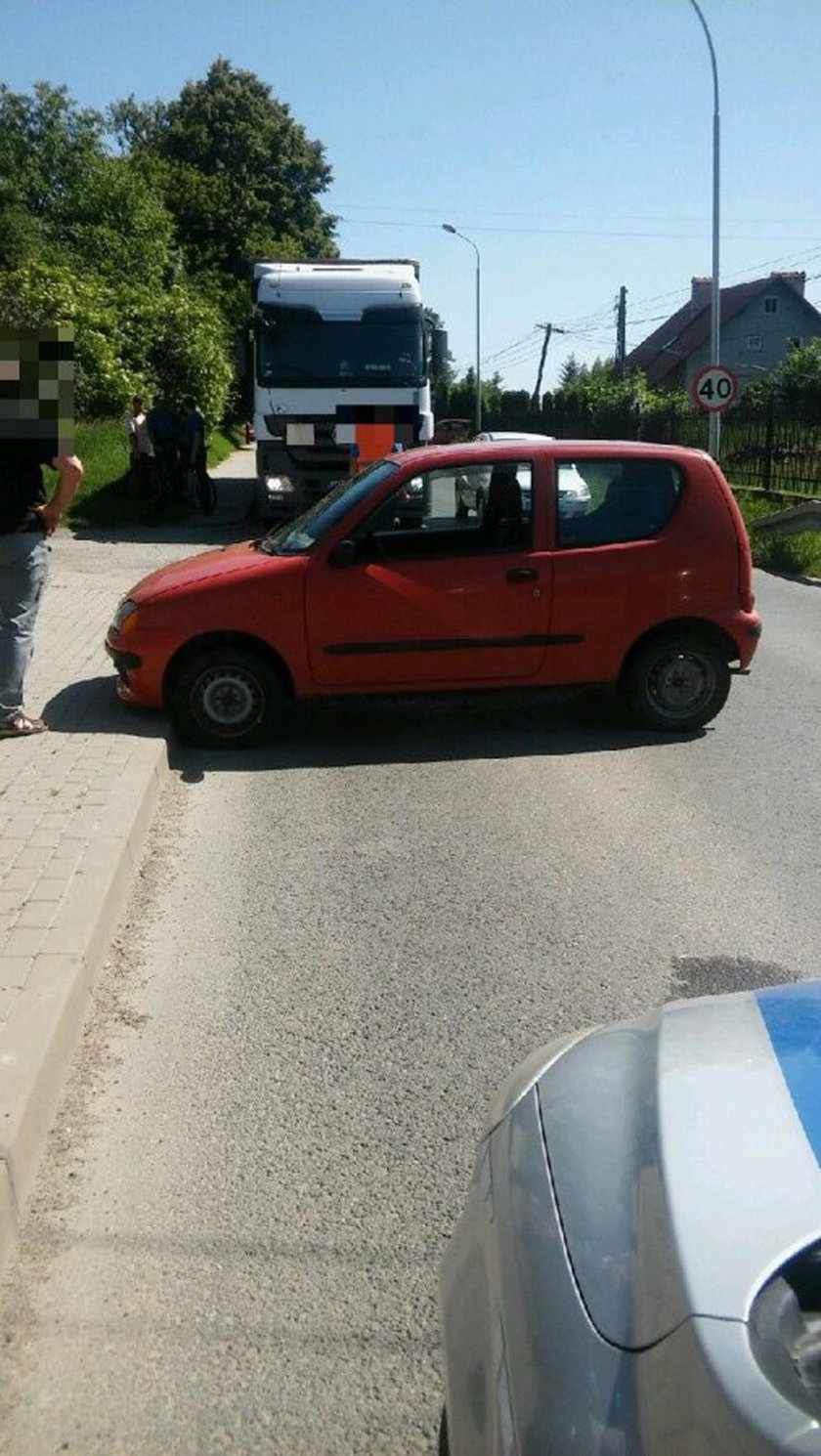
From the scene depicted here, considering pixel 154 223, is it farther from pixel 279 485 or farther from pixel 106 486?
pixel 279 485

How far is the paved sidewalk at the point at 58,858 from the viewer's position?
12.2 ft

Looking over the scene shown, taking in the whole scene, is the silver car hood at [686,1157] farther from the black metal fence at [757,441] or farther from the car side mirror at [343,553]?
the black metal fence at [757,441]

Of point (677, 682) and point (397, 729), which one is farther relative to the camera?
point (397, 729)

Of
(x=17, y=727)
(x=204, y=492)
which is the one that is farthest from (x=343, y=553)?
(x=204, y=492)

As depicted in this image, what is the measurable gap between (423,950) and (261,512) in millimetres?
13759

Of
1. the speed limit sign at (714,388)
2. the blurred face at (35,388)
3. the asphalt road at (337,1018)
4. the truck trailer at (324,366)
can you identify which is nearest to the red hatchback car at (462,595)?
the asphalt road at (337,1018)

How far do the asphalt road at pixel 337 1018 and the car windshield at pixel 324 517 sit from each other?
40.7 inches

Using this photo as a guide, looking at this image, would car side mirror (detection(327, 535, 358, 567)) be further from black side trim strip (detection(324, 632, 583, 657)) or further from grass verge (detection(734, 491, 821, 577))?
grass verge (detection(734, 491, 821, 577))

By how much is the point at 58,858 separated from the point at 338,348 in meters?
13.6

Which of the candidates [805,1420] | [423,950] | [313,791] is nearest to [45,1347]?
[805,1420]

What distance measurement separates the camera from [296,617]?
8125 millimetres

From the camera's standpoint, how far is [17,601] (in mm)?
7598

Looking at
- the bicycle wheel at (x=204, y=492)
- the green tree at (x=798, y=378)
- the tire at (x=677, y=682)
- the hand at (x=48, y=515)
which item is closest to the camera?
the hand at (x=48, y=515)

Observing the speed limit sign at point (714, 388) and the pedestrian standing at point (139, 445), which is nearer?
the speed limit sign at point (714, 388)
